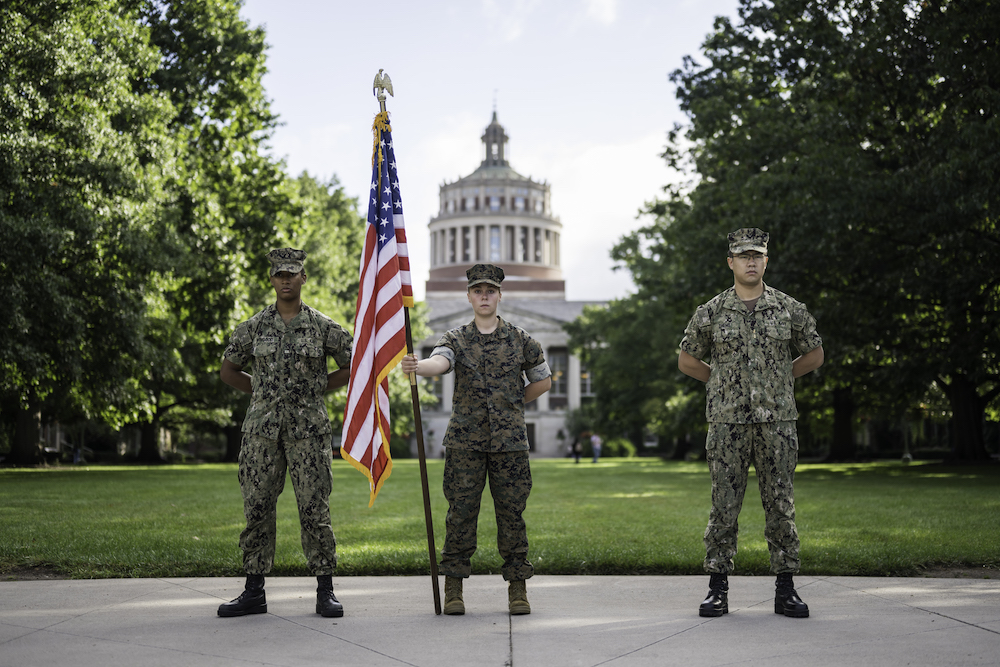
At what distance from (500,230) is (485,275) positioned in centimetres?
11753

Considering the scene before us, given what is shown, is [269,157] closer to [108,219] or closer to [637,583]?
[108,219]

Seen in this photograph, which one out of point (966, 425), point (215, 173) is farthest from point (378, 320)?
point (966, 425)

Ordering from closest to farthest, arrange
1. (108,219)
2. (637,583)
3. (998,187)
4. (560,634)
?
(560,634), (637,583), (998,187), (108,219)

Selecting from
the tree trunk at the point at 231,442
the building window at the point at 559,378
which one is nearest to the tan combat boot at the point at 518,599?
the tree trunk at the point at 231,442

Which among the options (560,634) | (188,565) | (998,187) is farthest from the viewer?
(998,187)

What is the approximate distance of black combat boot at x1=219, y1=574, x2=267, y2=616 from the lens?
6.02 metres

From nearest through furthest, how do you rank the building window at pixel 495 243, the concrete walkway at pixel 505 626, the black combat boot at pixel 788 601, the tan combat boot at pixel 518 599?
the concrete walkway at pixel 505 626 → the black combat boot at pixel 788 601 → the tan combat boot at pixel 518 599 → the building window at pixel 495 243

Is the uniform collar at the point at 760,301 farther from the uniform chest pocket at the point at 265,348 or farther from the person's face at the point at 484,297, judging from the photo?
the uniform chest pocket at the point at 265,348

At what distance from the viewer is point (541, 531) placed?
1082cm

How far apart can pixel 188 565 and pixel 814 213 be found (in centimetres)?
1526

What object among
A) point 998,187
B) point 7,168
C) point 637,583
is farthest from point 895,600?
point 7,168

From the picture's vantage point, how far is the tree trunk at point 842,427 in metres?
36.2

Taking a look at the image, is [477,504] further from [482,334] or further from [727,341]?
[727,341]

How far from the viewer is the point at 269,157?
2786 centimetres
